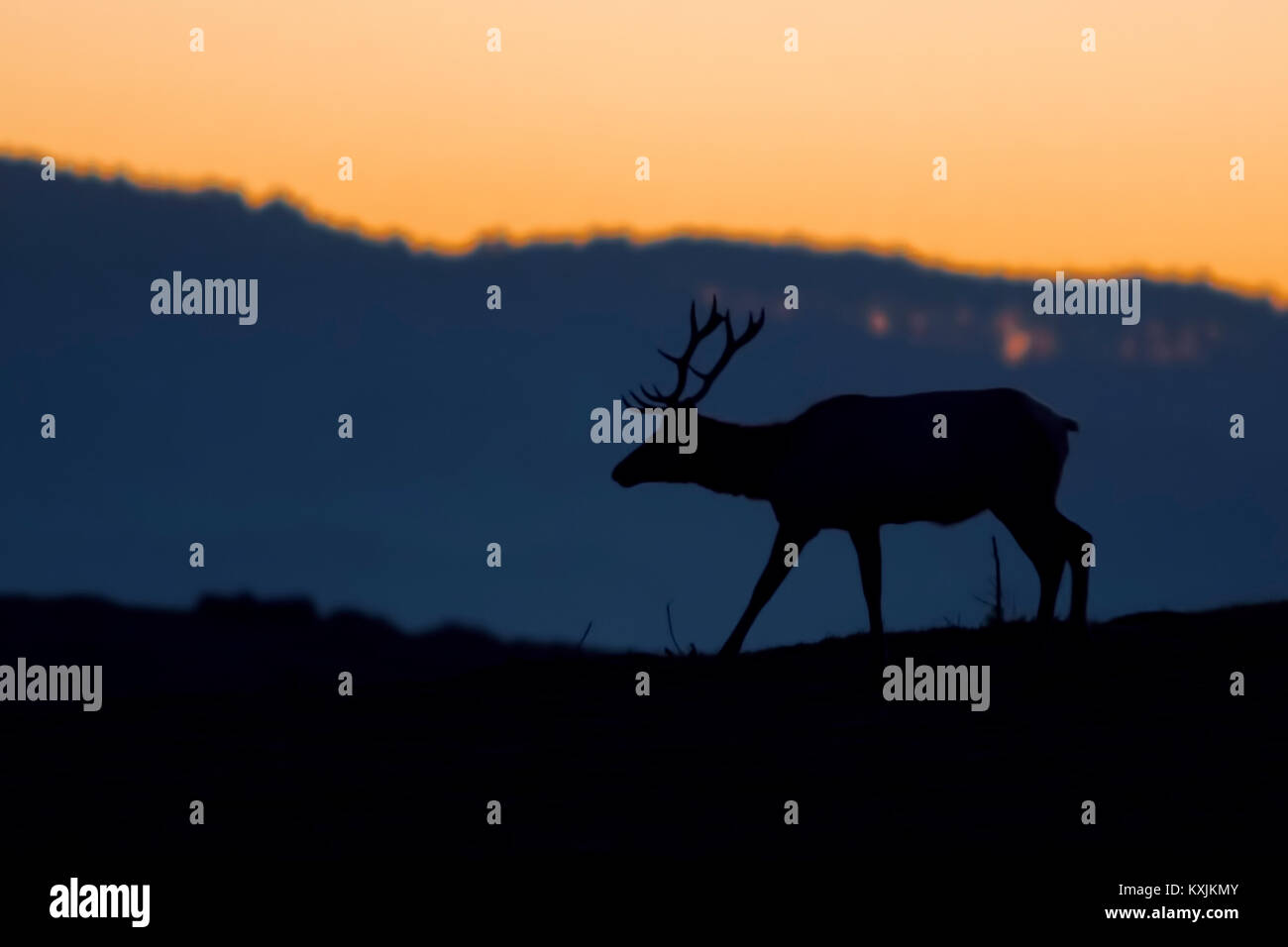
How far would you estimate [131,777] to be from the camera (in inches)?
459

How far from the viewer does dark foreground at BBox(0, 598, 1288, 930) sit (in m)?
9.28

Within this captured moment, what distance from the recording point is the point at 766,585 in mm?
15062

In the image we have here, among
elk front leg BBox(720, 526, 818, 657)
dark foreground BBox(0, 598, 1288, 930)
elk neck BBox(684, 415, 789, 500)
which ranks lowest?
dark foreground BBox(0, 598, 1288, 930)

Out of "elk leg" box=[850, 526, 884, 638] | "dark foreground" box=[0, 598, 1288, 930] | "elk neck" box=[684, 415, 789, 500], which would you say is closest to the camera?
"dark foreground" box=[0, 598, 1288, 930]

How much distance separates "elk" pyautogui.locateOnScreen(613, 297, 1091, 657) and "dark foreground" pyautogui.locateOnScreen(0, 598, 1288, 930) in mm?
551

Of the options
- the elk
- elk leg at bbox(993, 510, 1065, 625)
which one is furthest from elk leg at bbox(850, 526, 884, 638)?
elk leg at bbox(993, 510, 1065, 625)

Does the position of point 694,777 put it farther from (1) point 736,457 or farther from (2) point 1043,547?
(1) point 736,457

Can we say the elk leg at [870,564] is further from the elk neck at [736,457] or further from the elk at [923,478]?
the elk neck at [736,457]

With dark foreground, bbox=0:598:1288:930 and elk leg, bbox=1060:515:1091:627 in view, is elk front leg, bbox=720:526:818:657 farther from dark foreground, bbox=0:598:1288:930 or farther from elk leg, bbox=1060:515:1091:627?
elk leg, bbox=1060:515:1091:627

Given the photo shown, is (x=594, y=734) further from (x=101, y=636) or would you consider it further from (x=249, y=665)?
(x=101, y=636)

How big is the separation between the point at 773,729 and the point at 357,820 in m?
2.86

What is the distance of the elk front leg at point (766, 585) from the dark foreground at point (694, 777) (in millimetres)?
267

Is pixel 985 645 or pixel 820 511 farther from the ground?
pixel 820 511
